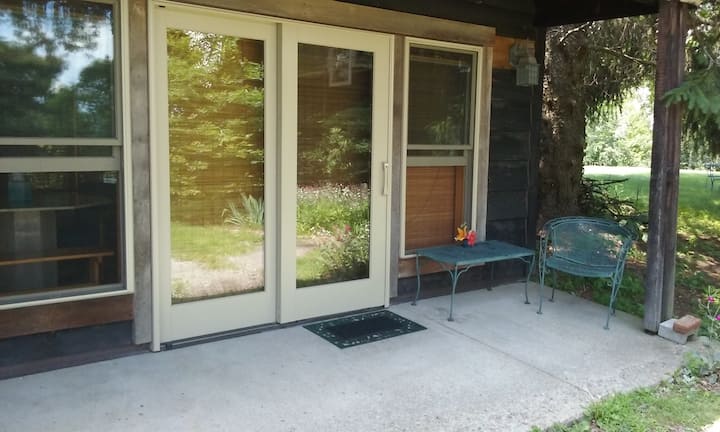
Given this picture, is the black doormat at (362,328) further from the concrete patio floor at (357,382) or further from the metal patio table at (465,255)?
the metal patio table at (465,255)

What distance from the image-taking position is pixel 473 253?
413 centimetres

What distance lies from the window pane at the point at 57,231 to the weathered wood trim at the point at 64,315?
100mm

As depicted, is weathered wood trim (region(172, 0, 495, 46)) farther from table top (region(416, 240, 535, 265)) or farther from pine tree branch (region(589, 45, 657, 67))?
pine tree branch (region(589, 45, 657, 67))

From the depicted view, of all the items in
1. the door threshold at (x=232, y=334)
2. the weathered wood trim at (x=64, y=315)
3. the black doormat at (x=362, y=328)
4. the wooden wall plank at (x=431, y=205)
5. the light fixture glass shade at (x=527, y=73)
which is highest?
the light fixture glass shade at (x=527, y=73)

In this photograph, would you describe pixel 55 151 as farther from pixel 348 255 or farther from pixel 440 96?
pixel 440 96

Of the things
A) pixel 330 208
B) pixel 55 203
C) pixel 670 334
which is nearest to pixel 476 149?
pixel 330 208

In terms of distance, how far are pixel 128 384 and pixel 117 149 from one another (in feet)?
3.89

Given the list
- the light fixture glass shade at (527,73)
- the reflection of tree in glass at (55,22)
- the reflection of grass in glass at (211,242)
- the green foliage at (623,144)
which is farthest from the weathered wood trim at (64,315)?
the green foliage at (623,144)

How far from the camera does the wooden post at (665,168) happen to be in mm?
3605

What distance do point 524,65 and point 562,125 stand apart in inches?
81.0

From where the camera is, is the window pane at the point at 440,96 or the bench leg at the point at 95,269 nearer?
the bench leg at the point at 95,269

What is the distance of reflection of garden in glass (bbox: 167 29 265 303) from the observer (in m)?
3.26

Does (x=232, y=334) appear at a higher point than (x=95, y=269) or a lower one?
lower

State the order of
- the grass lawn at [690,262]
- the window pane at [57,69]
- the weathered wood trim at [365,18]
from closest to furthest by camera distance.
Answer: the window pane at [57,69] < the weathered wood trim at [365,18] < the grass lawn at [690,262]
